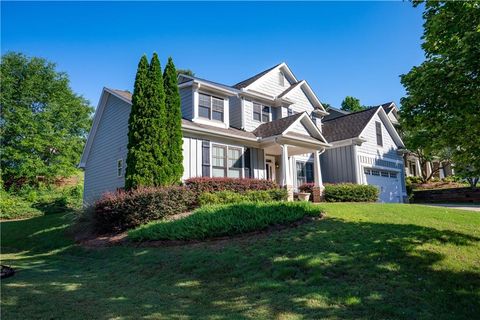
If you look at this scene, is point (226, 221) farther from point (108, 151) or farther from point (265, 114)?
point (265, 114)

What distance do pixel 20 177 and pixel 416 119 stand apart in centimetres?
3392

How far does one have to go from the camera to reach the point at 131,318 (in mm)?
4668

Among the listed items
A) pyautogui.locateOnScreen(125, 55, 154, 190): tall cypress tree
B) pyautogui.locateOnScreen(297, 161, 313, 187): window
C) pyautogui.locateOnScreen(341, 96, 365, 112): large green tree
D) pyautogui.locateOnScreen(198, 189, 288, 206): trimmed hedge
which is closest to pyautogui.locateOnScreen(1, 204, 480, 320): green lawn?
pyautogui.locateOnScreen(125, 55, 154, 190): tall cypress tree

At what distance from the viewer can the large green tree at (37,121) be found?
102ft

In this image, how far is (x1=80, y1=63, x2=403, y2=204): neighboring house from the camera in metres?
16.2

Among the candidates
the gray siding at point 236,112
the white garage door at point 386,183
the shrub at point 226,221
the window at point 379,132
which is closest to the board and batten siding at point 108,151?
the gray siding at point 236,112

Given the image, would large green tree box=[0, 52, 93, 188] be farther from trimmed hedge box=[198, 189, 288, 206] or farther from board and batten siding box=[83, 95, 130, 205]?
trimmed hedge box=[198, 189, 288, 206]

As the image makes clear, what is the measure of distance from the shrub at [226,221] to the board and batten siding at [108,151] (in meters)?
6.81

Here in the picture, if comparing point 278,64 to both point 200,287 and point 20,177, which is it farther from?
point 20,177

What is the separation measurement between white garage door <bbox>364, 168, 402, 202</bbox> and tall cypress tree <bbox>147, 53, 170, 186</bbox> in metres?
13.8

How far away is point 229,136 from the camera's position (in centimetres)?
1622

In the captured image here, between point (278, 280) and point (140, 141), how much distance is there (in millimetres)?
9546

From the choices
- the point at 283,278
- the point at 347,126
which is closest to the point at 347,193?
the point at 347,126

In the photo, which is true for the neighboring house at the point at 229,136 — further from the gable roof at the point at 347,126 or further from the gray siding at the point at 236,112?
the gable roof at the point at 347,126
